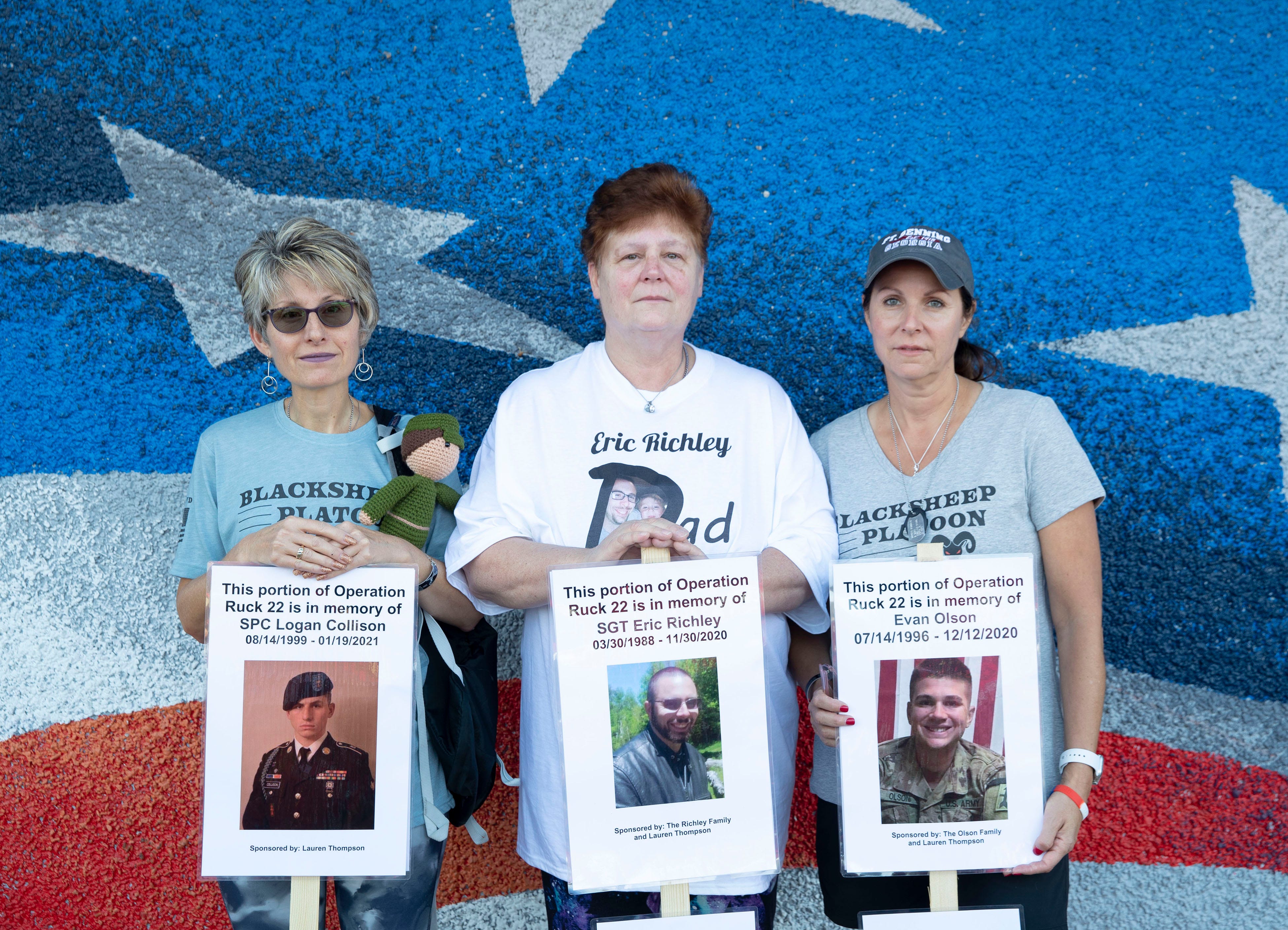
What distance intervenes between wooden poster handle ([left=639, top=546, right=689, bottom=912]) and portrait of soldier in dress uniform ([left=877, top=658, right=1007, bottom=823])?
406mm

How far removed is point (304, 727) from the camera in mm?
1757

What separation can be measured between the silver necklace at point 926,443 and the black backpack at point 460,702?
3.51 feet

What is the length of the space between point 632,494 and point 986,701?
814 mm

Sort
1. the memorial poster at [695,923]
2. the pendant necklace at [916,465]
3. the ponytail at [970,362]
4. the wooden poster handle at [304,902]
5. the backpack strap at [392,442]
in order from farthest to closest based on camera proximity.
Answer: the ponytail at [970,362]
the backpack strap at [392,442]
the pendant necklace at [916,465]
the wooden poster handle at [304,902]
the memorial poster at [695,923]

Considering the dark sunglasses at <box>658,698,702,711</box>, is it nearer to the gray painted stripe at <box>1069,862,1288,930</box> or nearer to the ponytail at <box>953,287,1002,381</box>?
the ponytail at <box>953,287,1002,381</box>

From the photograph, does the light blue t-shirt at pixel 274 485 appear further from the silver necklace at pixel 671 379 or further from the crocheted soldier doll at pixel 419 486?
the silver necklace at pixel 671 379

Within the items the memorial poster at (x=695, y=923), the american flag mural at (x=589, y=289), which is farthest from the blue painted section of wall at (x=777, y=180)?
the memorial poster at (x=695, y=923)

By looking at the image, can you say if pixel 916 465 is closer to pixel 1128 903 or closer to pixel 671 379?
pixel 671 379

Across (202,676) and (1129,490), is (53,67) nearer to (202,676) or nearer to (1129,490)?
(202,676)

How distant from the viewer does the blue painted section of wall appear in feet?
9.21

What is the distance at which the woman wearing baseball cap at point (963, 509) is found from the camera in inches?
73.6

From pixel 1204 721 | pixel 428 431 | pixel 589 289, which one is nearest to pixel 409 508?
pixel 428 431

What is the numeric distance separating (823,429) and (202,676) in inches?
80.5

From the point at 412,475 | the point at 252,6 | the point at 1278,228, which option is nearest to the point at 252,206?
the point at 252,6
